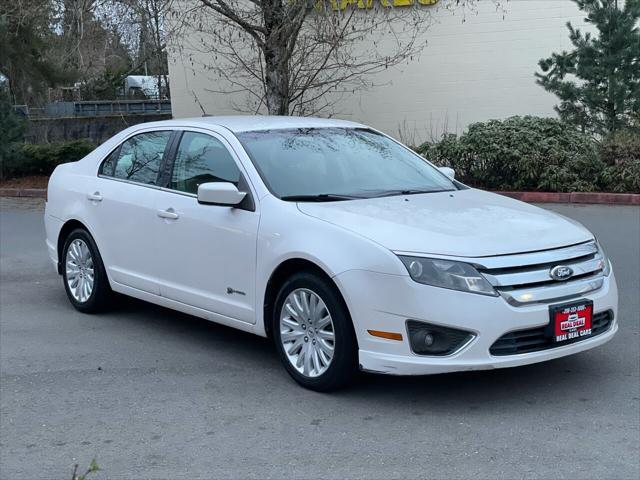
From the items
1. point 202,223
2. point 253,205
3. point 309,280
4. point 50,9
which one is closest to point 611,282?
point 309,280

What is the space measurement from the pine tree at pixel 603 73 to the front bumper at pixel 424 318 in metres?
9.72

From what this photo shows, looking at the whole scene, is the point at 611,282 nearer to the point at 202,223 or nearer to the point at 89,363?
the point at 202,223

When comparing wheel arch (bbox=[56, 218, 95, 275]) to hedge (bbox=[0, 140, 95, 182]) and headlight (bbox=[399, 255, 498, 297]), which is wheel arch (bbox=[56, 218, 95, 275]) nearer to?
headlight (bbox=[399, 255, 498, 297])

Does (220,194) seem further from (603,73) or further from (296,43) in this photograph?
(296,43)

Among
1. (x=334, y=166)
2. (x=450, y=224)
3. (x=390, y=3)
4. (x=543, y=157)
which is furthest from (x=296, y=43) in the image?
(x=450, y=224)

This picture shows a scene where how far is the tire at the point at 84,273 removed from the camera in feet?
23.6

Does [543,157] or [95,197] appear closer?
[95,197]

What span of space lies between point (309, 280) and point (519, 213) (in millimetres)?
1438

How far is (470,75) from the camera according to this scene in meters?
18.7

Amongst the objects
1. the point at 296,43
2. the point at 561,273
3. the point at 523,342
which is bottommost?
the point at 523,342

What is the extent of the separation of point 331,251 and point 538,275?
1158 millimetres

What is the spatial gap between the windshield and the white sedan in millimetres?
13

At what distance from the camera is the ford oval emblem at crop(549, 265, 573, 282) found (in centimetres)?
502

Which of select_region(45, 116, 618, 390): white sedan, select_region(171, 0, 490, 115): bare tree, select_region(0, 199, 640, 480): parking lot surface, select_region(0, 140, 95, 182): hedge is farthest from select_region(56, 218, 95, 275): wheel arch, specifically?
select_region(0, 140, 95, 182): hedge
